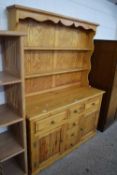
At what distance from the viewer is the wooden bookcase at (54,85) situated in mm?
1606

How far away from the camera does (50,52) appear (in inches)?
78.4

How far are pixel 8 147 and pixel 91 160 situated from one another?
1.17m

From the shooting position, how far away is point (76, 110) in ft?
6.43

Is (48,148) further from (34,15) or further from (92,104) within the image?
(34,15)

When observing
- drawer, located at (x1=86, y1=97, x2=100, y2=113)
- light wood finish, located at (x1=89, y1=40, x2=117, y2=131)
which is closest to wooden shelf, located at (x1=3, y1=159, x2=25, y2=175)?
drawer, located at (x1=86, y1=97, x2=100, y2=113)

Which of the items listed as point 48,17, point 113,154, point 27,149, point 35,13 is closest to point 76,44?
point 48,17

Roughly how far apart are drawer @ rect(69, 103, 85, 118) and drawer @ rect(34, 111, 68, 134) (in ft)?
0.31

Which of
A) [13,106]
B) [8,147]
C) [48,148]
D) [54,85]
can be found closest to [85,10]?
[54,85]

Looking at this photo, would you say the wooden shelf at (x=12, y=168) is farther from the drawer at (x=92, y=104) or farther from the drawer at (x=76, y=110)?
the drawer at (x=92, y=104)

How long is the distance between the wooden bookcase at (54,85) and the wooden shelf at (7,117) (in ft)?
0.42

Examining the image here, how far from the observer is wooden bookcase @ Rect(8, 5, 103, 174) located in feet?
5.27

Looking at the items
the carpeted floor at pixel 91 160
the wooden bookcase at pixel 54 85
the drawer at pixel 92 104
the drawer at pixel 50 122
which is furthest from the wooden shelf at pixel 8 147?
the drawer at pixel 92 104

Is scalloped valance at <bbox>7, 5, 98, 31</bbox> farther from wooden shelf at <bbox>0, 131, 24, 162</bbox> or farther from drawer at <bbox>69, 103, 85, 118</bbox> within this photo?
wooden shelf at <bbox>0, 131, 24, 162</bbox>

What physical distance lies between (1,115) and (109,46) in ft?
6.20
